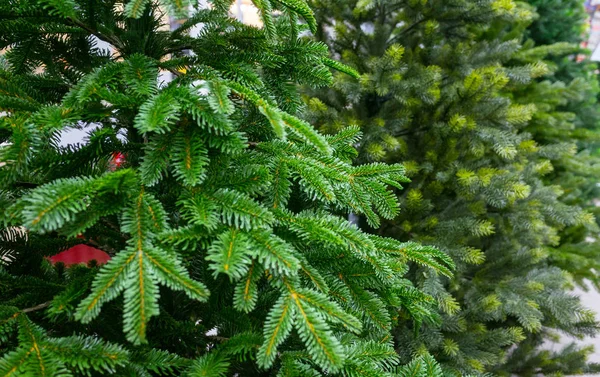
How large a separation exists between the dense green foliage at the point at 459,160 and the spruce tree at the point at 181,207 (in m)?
0.70

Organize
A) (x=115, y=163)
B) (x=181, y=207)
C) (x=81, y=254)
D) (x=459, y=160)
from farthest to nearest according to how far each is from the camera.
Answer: (x=81, y=254) → (x=459, y=160) → (x=115, y=163) → (x=181, y=207)

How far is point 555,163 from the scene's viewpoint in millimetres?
2502

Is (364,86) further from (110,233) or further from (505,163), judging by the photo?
(110,233)

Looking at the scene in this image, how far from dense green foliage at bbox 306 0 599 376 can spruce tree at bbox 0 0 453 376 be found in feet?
2.30

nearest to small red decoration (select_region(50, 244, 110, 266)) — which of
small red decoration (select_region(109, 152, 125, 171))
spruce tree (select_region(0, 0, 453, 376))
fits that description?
spruce tree (select_region(0, 0, 453, 376))

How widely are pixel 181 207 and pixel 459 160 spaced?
4.26 ft

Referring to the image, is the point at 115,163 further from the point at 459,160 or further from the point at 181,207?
the point at 459,160

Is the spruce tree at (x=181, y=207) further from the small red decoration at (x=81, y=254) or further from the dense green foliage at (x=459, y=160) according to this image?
the small red decoration at (x=81, y=254)

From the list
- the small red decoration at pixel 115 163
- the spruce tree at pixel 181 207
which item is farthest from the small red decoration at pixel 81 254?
the small red decoration at pixel 115 163

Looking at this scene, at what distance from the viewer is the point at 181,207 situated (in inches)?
29.3

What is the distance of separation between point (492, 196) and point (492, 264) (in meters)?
0.37

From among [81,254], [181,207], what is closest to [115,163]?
[181,207]

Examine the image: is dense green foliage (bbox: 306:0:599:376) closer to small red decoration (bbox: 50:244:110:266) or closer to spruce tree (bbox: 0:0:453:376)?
spruce tree (bbox: 0:0:453:376)

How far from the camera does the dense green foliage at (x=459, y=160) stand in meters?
1.59
